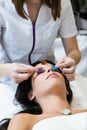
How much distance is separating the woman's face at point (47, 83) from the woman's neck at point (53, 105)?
3 cm

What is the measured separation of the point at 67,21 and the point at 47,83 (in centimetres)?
49

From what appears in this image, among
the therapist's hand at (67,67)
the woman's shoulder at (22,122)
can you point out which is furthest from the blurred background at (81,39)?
the woman's shoulder at (22,122)

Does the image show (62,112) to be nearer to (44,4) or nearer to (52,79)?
(52,79)

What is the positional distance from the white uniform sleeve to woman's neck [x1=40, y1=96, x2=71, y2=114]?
0.51m

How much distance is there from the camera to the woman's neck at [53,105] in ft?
4.31

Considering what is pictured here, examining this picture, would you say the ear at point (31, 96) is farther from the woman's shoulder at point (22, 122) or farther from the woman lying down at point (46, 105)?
the woman's shoulder at point (22, 122)

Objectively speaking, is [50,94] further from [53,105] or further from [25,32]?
[25,32]

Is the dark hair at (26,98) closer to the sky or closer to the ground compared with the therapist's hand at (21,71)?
closer to the ground

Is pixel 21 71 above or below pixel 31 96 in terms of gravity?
above

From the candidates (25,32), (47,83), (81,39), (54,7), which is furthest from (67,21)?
(81,39)

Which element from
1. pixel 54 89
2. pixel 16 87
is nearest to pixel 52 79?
pixel 54 89

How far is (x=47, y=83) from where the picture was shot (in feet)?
4.48

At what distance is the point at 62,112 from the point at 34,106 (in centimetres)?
23

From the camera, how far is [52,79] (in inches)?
54.1
